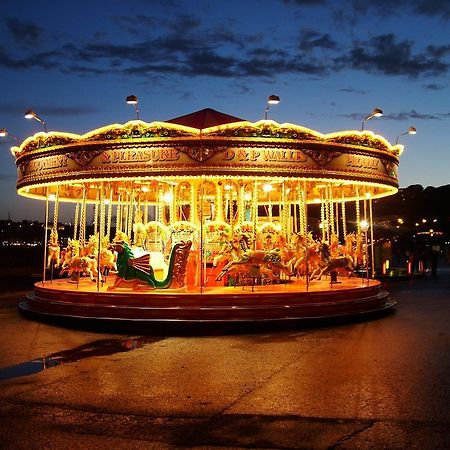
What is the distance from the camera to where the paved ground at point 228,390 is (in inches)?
174

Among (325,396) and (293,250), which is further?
(293,250)

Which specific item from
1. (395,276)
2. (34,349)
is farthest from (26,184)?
(395,276)

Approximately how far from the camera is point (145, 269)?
39.1 ft

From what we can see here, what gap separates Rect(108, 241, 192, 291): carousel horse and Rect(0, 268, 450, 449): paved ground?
2.18m

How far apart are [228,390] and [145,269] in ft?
21.0

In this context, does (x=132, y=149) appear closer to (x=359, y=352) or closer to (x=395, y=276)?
(x=359, y=352)

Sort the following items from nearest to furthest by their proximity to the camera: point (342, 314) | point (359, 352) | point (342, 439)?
1. point (342, 439)
2. point (359, 352)
3. point (342, 314)

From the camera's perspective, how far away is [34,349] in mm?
8445

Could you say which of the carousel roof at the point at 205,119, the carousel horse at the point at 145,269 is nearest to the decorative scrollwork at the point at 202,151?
the carousel roof at the point at 205,119

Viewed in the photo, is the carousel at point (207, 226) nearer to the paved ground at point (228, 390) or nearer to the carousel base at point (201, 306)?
the carousel base at point (201, 306)

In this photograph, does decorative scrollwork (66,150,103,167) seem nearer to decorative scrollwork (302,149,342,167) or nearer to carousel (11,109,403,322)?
carousel (11,109,403,322)

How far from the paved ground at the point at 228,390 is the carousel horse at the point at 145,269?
2.18 metres

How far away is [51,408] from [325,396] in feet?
9.72

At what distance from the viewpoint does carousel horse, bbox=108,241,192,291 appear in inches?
463
